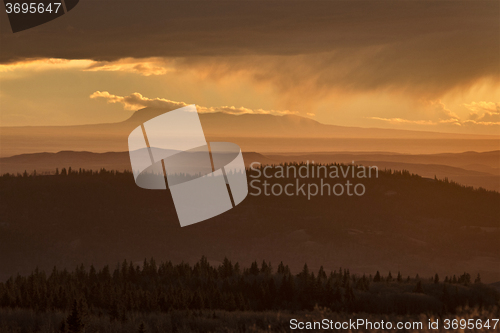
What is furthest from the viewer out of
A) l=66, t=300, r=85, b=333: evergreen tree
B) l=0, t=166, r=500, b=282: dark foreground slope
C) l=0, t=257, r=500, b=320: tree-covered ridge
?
l=0, t=166, r=500, b=282: dark foreground slope

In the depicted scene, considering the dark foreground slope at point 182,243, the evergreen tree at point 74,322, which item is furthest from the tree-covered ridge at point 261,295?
the dark foreground slope at point 182,243

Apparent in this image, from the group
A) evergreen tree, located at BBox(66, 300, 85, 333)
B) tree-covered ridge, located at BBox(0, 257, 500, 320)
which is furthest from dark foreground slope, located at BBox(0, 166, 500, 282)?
evergreen tree, located at BBox(66, 300, 85, 333)

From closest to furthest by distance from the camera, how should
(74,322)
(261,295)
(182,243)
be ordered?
(74,322) → (261,295) → (182,243)

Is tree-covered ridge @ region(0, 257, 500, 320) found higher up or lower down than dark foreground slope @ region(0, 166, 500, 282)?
higher up

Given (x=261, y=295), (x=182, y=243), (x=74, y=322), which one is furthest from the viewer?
(x=182, y=243)

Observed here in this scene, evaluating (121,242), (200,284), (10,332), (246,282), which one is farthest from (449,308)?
(121,242)

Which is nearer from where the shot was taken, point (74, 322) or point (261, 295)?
point (74, 322)

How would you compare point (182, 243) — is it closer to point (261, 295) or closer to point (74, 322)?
point (261, 295)

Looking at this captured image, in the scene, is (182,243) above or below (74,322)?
below

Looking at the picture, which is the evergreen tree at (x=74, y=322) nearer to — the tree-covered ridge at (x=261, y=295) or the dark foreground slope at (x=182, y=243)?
the tree-covered ridge at (x=261, y=295)

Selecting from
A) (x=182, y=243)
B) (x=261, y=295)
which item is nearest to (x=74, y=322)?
(x=261, y=295)

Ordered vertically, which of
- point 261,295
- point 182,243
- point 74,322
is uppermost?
point 74,322

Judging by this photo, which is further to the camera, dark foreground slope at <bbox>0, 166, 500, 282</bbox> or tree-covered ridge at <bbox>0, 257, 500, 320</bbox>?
dark foreground slope at <bbox>0, 166, 500, 282</bbox>

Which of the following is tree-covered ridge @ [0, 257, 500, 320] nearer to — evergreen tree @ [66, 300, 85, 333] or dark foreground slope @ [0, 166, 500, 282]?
evergreen tree @ [66, 300, 85, 333]
